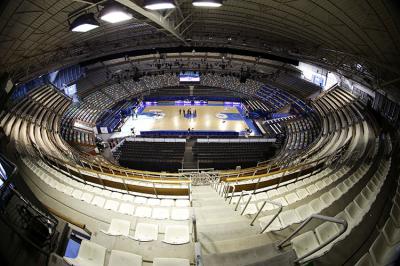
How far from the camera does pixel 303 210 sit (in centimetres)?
441

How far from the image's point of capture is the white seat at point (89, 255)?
3102 mm

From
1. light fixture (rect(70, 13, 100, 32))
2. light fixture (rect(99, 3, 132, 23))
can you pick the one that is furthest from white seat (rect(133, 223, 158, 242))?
light fixture (rect(70, 13, 100, 32))

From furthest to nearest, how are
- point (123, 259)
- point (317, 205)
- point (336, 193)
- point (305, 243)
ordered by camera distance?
point (336, 193) < point (317, 205) < point (123, 259) < point (305, 243)

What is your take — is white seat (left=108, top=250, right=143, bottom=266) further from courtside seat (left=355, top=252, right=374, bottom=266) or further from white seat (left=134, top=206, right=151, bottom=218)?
courtside seat (left=355, top=252, right=374, bottom=266)

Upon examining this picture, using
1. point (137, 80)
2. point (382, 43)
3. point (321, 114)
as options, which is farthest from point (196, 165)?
point (137, 80)

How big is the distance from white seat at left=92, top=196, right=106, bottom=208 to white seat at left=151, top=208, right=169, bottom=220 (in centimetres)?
148

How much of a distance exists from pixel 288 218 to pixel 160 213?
300cm

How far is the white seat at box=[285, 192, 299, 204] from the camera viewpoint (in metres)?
5.50

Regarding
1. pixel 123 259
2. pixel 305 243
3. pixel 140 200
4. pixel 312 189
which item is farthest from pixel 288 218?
pixel 140 200

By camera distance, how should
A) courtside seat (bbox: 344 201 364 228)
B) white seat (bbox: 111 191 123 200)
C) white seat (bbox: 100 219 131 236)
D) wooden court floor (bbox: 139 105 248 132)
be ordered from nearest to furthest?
courtside seat (bbox: 344 201 364 228) < white seat (bbox: 100 219 131 236) < white seat (bbox: 111 191 123 200) < wooden court floor (bbox: 139 105 248 132)

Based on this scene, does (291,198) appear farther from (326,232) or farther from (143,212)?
(143,212)

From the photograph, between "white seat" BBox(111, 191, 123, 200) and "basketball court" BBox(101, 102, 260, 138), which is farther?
"basketball court" BBox(101, 102, 260, 138)

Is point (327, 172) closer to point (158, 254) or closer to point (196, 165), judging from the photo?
point (158, 254)

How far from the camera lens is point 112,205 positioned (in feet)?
17.7
